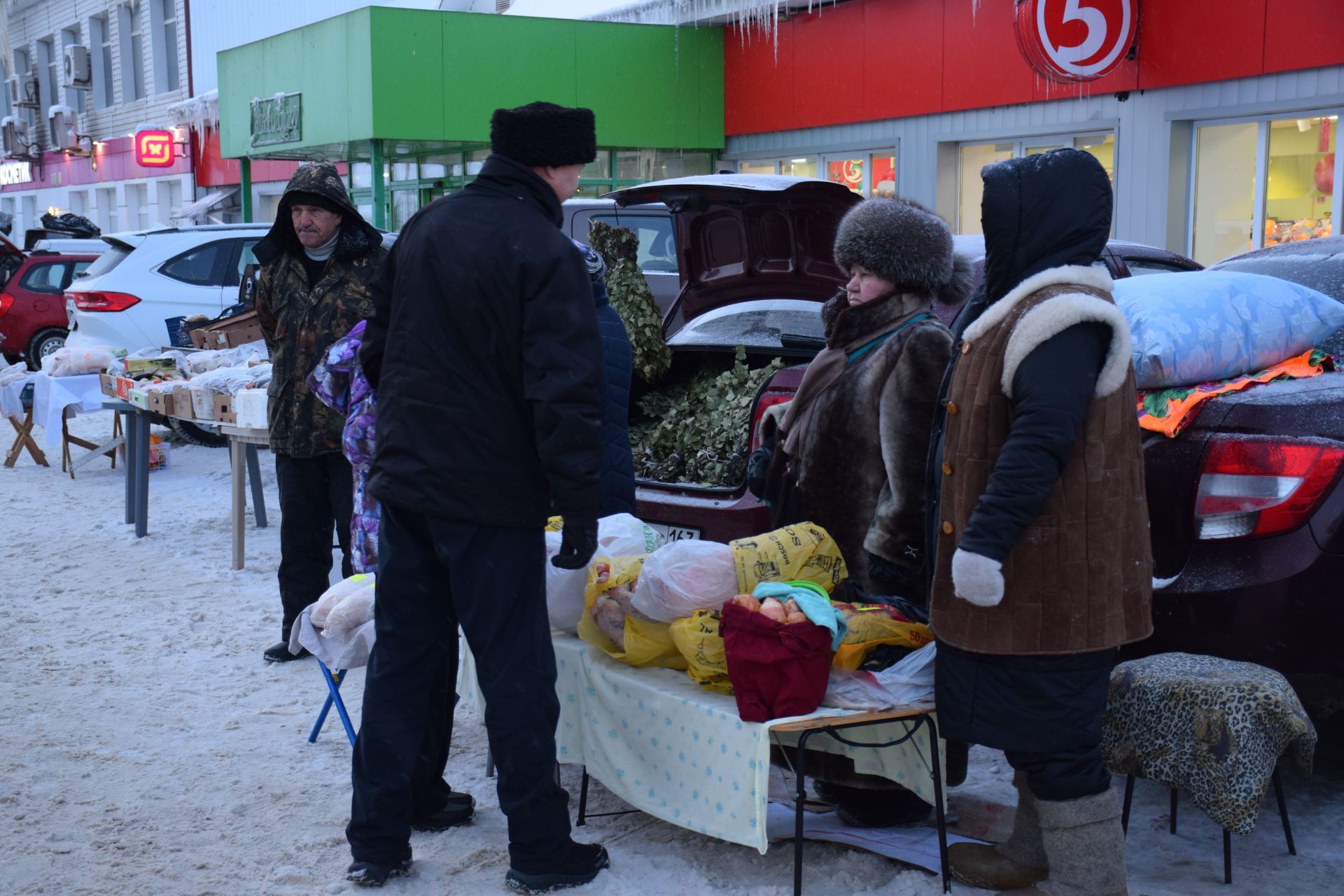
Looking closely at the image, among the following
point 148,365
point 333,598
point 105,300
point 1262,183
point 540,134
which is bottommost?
point 333,598

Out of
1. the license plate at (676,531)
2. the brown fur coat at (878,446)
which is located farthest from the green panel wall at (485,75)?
the brown fur coat at (878,446)

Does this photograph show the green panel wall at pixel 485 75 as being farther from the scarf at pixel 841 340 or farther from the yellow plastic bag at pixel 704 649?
the yellow plastic bag at pixel 704 649

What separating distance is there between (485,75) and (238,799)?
13027mm

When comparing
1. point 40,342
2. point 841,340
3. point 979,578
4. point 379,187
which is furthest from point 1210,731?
point 40,342

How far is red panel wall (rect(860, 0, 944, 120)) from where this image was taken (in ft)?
43.5

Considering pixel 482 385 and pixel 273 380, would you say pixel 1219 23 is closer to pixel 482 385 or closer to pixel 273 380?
pixel 273 380

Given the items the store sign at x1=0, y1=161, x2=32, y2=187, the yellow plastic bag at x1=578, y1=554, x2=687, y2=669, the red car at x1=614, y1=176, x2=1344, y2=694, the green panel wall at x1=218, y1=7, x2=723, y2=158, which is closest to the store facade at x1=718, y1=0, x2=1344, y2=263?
the green panel wall at x1=218, y1=7, x2=723, y2=158

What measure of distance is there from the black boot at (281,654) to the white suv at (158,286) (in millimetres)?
7345

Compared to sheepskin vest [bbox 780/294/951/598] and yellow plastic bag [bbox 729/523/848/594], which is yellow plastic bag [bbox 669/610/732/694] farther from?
sheepskin vest [bbox 780/294/951/598]

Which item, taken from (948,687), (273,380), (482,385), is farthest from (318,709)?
(948,687)

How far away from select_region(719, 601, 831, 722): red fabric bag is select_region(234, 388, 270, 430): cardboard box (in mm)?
4046

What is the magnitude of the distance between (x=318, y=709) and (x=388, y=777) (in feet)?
5.16

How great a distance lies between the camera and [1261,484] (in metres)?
3.41

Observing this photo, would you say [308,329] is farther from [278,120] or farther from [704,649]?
[278,120]
